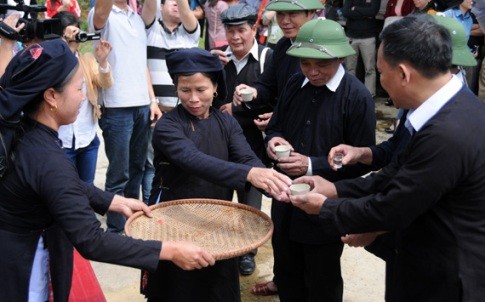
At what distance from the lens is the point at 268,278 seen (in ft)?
15.1

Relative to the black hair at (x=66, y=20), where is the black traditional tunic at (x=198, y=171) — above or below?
below

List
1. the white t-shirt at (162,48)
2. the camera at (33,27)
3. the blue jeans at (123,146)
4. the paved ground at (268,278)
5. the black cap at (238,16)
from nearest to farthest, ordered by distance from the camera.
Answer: the camera at (33,27)
the paved ground at (268,278)
the black cap at (238,16)
the blue jeans at (123,146)
the white t-shirt at (162,48)

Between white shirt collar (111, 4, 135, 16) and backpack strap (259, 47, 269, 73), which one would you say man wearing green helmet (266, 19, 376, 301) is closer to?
backpack strap (259, 47, 269, 73)

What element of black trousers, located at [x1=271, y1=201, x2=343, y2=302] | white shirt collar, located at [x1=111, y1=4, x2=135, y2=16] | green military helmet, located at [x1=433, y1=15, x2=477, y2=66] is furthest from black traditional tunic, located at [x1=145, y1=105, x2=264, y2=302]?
white shirt collar, located at [x1=111, y1=4, x2=135, y2=16]

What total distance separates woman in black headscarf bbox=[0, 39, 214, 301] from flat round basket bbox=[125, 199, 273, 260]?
0.32m

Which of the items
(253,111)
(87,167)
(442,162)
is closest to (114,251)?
(442,162)

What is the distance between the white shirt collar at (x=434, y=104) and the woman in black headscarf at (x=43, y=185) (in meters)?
1.08

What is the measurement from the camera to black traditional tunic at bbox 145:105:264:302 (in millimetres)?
3020

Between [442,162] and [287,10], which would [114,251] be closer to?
[442,162]

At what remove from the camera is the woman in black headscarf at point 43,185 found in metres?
2.27

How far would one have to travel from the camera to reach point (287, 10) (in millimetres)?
4105

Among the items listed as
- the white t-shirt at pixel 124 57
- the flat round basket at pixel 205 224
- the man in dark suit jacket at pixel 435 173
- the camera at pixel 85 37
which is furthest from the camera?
the white t-shirt at pixel 124 57

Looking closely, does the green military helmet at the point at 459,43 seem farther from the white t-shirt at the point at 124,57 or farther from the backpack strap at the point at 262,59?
the white t-shirt at the point at 124,57

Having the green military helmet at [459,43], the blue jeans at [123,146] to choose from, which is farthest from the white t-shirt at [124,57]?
the green military helmet at [459,43]
